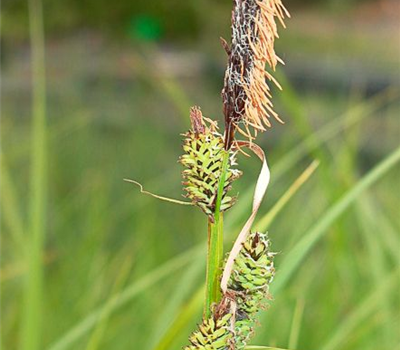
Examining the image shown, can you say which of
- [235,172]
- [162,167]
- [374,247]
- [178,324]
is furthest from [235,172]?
[162,167]

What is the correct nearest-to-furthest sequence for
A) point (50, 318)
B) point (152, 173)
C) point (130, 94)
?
point (50, 318)
point (152, 173)
point (130, 94)

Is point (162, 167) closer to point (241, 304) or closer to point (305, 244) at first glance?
point (305, 244)

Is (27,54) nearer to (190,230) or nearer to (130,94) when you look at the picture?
(130,94)

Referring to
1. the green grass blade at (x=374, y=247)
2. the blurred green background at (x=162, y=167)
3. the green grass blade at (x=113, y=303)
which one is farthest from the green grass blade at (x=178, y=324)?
the green grass blade at (x=374, y=247)

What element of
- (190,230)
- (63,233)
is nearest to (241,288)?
(63,233)

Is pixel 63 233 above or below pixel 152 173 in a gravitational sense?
below

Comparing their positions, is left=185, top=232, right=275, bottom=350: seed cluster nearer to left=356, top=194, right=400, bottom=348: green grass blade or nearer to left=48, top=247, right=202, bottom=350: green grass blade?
left=48, top=247, right=202, bottom=350: green grass blade

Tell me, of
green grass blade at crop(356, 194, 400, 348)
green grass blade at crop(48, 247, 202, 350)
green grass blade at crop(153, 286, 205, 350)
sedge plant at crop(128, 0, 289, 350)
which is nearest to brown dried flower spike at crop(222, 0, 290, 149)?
sedge plant at crop(128, 0, 289, 350)

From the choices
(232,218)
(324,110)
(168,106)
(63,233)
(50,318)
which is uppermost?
(168,106)
